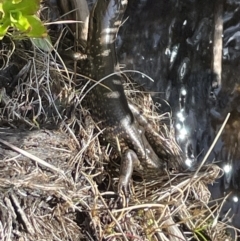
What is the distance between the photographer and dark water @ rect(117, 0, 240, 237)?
257 cm

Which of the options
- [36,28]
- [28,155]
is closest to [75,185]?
[28,155]

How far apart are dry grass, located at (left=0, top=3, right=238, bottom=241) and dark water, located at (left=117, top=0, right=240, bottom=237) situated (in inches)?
6.0

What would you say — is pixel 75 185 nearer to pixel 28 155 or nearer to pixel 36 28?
pixel 28 155

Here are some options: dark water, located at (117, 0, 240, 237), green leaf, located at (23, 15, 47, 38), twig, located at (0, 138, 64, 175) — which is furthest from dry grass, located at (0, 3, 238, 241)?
green leaf, located at (23, 15, 47, 38)

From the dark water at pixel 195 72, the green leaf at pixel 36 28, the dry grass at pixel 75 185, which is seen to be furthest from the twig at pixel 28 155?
the dark water at pixel 195 72

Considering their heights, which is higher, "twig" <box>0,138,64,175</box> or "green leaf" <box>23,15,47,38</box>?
"green leaf" <box>23,15,47,38</box>

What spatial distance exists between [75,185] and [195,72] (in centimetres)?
90

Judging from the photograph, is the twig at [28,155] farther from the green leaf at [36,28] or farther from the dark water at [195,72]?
the dark water at [195,72]

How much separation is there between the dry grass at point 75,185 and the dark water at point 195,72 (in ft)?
0.50

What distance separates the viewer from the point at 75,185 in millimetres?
2023

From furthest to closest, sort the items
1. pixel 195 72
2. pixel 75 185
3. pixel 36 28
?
pixel 195 72 → pixel 75 185 → pixel 36 28

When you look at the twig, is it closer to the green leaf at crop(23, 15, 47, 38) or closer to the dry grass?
the dry grass

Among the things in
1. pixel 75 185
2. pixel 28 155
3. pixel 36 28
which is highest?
pixel 36 28

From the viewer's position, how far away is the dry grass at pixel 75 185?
187 centimetres
